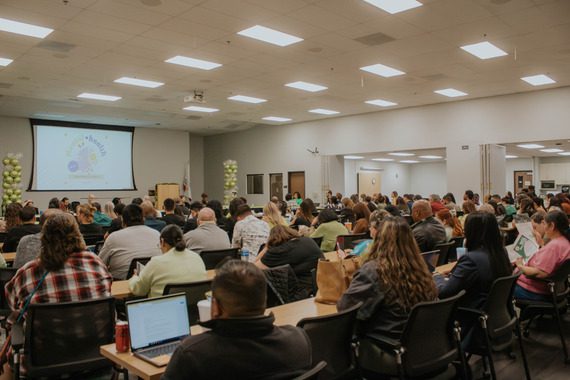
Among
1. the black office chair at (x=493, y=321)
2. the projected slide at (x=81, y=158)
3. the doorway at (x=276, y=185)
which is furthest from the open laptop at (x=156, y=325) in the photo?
the doorway at (x=276, y=185)

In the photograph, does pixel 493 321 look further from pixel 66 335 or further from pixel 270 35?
pixel 270 35

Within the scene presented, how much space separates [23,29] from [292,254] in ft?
19.4

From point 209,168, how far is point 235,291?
786 inches

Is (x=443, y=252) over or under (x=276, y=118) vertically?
under

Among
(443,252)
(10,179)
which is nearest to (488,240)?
(443,252)

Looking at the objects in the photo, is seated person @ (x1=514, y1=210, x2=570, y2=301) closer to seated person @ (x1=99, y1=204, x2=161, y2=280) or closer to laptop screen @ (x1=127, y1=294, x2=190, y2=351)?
laptop screen @ (x1=127, y1=294, x2=190, y2=351)

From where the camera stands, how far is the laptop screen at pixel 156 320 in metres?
2.17

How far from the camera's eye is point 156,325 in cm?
222

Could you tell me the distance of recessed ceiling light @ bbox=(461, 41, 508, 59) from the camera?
8023mm

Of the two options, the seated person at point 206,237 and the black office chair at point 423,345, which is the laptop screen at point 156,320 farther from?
the seated person at point 206,237

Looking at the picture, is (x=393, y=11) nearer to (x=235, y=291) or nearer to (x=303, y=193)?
(x=235, y=291)

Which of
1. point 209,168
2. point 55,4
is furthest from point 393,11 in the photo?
point 209,168

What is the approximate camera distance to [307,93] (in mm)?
11953

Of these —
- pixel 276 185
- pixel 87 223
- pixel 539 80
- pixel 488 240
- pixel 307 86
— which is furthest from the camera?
pixel 276 185
